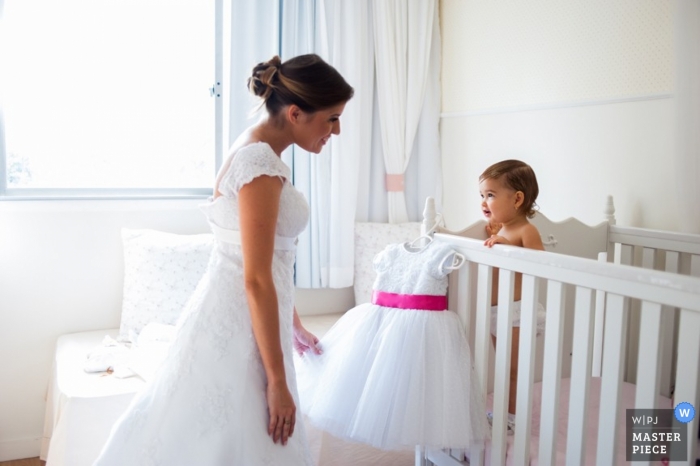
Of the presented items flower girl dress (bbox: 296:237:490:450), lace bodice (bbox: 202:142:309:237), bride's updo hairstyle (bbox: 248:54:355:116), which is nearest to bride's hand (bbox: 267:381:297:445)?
lace bodice (bbox: 202:142:309:237)

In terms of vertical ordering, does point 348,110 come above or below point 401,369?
above

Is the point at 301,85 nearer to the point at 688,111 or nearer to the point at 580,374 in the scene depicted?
the point at 580,374

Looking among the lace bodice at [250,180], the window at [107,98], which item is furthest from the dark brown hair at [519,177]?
the window at [107,98]

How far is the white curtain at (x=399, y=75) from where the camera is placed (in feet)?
10.4

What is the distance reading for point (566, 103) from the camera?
2.49 metres

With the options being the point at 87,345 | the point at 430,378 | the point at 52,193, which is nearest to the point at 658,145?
the point at 430,378

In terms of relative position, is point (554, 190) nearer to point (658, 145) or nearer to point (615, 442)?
point (658, 145)

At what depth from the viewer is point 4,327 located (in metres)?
2.62

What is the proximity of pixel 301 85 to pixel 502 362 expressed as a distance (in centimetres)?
86

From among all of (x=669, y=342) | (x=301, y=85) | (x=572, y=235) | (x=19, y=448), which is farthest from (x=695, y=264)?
(x=19, y=448)

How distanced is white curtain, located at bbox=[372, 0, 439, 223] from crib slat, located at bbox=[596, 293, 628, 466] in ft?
6.47

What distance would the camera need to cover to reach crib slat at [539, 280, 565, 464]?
58.1 inches

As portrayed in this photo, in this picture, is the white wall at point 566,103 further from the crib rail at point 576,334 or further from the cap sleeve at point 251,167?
the cap sleeve at point 251,167

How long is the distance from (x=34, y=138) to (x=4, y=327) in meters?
0.81
